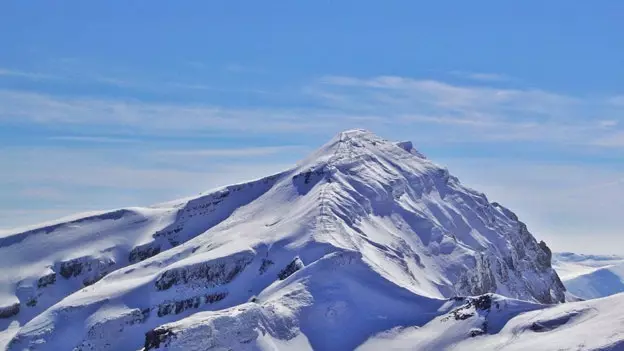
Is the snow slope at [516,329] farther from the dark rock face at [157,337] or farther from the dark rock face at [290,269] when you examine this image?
the dark rock face at [157,337]

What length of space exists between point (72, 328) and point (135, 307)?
39.0 ft

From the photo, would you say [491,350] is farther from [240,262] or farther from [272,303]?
[240,262]

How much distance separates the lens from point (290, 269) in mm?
187500

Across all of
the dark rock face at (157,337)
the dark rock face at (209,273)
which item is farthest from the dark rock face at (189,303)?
the dark rock face at (157,337)

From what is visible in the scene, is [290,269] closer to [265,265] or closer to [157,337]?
[265,265]

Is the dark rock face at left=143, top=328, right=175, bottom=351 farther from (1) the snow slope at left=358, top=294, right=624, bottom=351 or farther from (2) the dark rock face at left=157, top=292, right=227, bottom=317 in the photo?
(1) the snow slope at left=358, top=294, right=624, bottom=351

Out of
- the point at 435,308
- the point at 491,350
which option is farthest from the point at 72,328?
the point at 491,350

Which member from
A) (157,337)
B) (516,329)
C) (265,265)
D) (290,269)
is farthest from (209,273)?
(516,329)

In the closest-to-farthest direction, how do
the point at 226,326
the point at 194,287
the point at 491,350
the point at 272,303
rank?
the point at 491,350 → the point at 226,326 → the point at 272,303 → the point at 194,287

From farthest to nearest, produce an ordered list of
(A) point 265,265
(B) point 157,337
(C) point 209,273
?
(C) point 209,273 → (A) point 265,265 → (B) point 157,337

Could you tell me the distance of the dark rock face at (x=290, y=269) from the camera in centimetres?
18650

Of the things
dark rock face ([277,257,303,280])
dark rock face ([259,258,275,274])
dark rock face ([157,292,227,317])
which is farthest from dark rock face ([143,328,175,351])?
dark rock face ([259,258,275,274])

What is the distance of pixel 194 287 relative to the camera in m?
192

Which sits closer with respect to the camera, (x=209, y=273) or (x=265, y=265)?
(x=265, y=265)
